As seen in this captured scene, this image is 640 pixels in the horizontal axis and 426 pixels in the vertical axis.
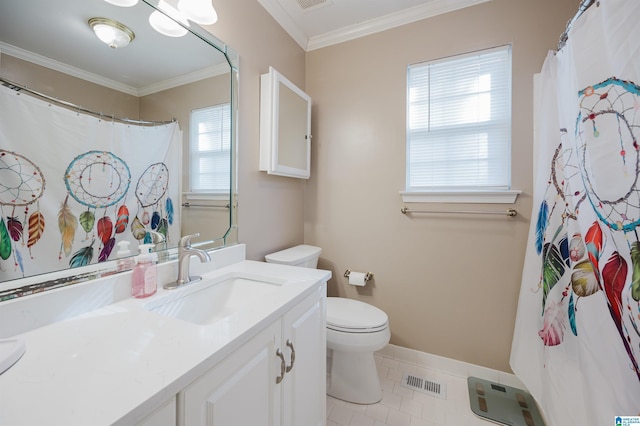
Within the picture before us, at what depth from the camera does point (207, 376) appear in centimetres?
60

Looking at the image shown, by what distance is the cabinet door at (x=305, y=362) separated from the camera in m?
0.92

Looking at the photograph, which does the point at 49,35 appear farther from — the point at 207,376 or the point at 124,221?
the point at 207,376

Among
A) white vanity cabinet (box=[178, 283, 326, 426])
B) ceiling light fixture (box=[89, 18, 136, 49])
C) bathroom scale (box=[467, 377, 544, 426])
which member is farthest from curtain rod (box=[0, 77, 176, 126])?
bathroom scale (box=[467, 377, 544, 426])

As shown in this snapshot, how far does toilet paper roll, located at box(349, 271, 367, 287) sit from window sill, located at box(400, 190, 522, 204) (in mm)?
621

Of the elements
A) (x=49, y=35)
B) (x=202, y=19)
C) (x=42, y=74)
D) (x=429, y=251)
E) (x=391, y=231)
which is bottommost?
(x=429, y=251)

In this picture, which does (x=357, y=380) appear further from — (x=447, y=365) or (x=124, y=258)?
(x=124, y=258)

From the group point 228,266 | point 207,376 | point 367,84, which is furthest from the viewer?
point 367,84

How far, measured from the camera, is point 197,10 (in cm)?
113

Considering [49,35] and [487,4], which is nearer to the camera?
[49,35]

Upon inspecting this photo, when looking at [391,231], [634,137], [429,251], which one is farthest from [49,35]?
[429,251]

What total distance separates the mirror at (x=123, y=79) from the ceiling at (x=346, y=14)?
28.1 inches

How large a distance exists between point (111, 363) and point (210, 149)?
3.31 ft

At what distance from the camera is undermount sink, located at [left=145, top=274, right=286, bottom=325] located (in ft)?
3.15

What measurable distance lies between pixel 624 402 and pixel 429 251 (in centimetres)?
111
